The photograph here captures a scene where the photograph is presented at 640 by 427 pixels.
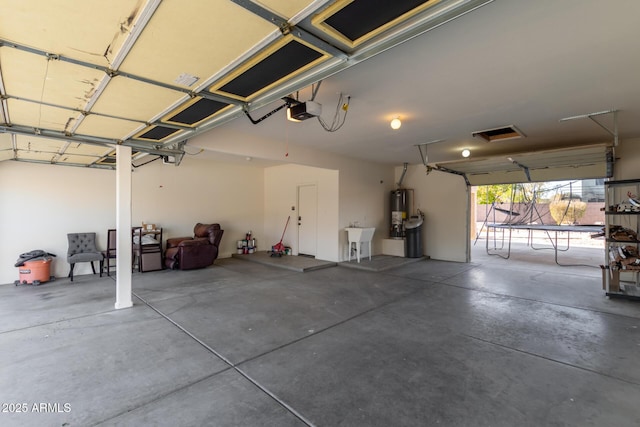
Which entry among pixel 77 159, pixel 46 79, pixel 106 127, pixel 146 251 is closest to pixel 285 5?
pixel 46 79

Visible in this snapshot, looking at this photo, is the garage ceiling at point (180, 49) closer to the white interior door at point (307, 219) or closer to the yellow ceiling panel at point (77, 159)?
the yellow ceiling panel at point (77, 159)

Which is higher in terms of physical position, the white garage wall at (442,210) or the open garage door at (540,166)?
the open garage door at (540,166)

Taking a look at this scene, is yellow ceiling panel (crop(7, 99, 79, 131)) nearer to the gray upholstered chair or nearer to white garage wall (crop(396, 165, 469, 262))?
the gray upholstered chair

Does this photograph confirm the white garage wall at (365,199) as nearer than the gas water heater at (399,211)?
Yes

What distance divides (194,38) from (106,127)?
261 cm

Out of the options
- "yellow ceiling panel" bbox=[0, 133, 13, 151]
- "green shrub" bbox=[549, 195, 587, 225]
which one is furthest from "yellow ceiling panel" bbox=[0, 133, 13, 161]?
"green shrub" bbox=[549, 195, 587, 225]

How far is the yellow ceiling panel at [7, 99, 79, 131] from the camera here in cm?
277

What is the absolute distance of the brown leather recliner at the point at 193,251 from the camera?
21.8ft

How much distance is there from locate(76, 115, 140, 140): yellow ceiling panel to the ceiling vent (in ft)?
17.8

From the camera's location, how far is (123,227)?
169 inches

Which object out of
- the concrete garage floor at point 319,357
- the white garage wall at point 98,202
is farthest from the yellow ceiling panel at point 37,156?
the concrete garage floor at point 319,357

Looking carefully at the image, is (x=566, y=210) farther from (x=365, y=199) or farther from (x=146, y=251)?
(x=146, y=251)

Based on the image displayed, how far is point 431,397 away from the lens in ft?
7.14

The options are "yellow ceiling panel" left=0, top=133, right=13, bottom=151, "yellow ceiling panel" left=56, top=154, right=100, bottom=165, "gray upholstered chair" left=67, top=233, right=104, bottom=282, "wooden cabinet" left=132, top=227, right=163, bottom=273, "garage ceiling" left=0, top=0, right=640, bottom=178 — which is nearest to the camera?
"garage ceiling" left=0, top=0, right=640, bottom=178
